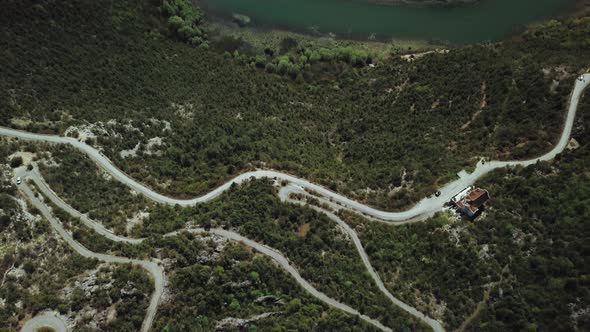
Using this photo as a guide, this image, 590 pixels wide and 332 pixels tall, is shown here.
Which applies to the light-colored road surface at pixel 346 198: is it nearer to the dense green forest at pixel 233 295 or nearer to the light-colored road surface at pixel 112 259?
the light-colored road surface at pixel 112 259

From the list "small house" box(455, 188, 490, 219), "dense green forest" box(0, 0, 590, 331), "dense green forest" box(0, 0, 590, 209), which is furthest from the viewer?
"dense green forest" box(0, 0, 590, 209)

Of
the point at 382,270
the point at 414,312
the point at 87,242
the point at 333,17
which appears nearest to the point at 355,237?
the point at 382,270

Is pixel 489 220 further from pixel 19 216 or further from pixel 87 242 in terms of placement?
pixel 19 216

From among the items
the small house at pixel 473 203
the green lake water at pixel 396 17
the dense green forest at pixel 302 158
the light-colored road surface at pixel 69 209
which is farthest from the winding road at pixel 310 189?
the green lake water at pixel 396 17

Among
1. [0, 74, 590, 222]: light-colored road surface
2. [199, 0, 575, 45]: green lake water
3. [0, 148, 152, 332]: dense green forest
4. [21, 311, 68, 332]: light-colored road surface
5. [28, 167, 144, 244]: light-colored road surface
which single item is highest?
[199, 0, 575, 45]: green lake water

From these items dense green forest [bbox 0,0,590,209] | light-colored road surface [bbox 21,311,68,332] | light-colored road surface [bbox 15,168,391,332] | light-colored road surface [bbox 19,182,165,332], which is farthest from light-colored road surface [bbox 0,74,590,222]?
light-colored road surface [bbox 21,311,68,332]

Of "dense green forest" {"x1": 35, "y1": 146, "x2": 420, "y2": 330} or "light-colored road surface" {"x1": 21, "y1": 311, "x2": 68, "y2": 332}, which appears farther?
"dense green forest" {"x1": 35, "y1": 146, "x2": 420, "y2": 330}

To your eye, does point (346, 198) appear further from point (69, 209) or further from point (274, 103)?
point (69, 209)

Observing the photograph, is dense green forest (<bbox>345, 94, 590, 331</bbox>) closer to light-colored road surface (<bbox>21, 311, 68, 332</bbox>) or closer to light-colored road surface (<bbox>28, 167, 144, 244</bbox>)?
light-colored road surface (<bbox>28, 167, 144, 244</bbox>)

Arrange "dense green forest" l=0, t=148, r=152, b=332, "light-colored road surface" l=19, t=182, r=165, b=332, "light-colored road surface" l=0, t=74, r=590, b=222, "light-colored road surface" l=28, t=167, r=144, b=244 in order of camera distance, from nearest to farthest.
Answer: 1. "dense green forest" l=0, t=148, r=152, b=332
2. "light-colored road surface" l=19, t=182, r=165, b=332
3. "light-colored road surface" l=28, t=167, r=144, b=244
4. "light-colored road surface" l=0, t=74, r=590, b=222
